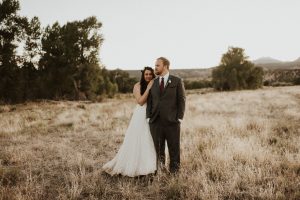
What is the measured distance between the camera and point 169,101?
547 centimetres

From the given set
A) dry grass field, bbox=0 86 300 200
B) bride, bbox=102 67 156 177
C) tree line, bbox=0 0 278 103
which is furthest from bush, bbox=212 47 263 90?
bride, bbox=102 67 156 177

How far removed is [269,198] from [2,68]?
24656 millimetres

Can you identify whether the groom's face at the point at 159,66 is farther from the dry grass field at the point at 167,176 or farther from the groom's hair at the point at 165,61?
the dry grass field at the point at 167,176

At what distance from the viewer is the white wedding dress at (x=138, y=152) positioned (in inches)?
227

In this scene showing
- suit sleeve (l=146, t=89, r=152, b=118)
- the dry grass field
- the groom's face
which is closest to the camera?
the dry grass field

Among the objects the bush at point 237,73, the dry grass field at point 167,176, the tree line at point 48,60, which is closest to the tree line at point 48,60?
the tree line at point 48,60

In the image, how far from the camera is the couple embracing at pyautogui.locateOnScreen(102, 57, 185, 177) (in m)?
5.48

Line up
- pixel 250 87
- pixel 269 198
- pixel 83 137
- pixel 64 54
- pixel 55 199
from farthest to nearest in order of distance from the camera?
pixel 250 87 → pixel 64 54 → pixel 83 137 → pixel 55 199 → pixel 269 198

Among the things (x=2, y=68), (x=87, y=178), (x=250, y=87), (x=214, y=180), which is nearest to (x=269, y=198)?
(x=214, y=180)

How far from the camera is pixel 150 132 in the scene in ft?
19.2

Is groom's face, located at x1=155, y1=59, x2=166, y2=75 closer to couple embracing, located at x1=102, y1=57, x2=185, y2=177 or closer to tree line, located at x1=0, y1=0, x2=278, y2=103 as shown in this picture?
couple embracing, located at x1=102, y1=57, x2=185, y2=177

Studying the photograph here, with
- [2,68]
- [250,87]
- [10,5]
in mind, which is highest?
[10,5]

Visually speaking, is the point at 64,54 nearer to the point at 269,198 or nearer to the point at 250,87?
the point at 269,198

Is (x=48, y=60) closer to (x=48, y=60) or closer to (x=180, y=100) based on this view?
(x=48, y=60)
